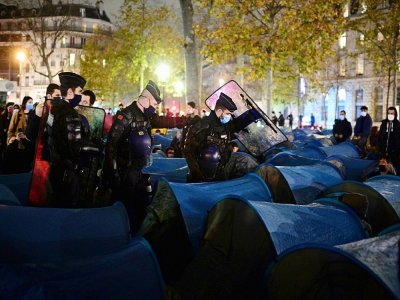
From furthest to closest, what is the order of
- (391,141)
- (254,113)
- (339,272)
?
1. (391,141)
2. (254,113)
3. (339,272)

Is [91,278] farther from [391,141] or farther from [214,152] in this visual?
[391,141]

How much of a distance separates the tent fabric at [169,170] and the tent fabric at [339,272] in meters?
5.03

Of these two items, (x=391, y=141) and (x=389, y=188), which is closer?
(x=389, y=188)

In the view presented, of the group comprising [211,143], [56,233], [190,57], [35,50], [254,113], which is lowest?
[56,233]

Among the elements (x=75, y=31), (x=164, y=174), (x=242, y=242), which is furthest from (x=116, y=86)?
(x=242, y=242)

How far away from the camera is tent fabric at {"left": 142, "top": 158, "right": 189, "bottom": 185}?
9133 millimetres

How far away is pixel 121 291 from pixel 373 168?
6.83 m

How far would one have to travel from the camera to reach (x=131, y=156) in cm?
728

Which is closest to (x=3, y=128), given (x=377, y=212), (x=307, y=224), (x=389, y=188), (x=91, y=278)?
(x=389, y=188)

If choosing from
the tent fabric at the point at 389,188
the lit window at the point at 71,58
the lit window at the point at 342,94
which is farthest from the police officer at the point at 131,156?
the lit window at the point at 71,58

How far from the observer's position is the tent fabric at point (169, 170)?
30.0 feet

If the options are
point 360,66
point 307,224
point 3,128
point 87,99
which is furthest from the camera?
point 360,66

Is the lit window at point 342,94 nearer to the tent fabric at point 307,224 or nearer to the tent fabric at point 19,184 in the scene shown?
the tent fabric at point 19,184

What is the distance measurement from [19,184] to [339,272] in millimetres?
4848
